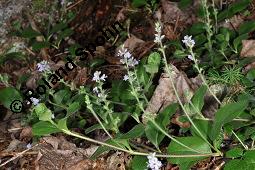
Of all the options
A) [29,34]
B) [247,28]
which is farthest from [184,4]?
[29,34]

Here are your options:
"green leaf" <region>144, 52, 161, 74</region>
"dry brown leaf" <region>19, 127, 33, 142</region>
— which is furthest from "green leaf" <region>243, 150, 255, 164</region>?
"dry brown leaf" <region>19, 127, 33, 142</region>

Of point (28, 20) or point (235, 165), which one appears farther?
point (28, 20)

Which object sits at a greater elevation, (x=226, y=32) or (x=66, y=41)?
(x=226, y=32)

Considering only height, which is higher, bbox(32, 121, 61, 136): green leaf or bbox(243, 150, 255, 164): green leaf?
bbox(32, 121, 61, 136): green leaf

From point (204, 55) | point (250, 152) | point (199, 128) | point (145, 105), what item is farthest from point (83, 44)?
point (250, 152)

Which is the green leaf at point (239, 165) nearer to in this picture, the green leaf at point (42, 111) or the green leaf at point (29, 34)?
the green leaf at point (42, 111)

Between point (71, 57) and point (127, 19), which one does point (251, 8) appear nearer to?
point (127, 19)

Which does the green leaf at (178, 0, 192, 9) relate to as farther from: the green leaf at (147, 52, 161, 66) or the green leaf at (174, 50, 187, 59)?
the green leaf at (147, 52, 161, 66)
